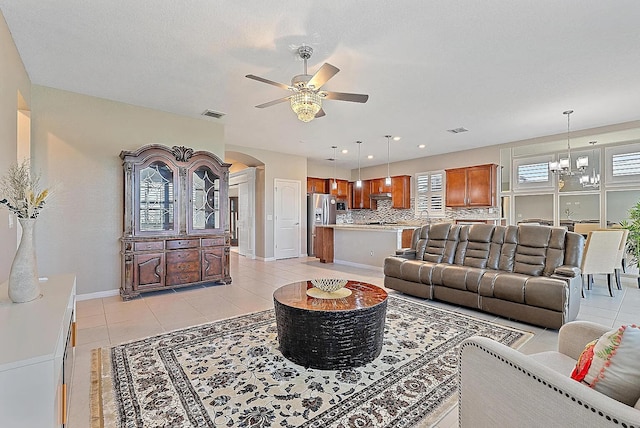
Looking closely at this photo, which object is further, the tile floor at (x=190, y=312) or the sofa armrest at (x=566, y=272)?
the sofa armrest at (x=566, y=272)

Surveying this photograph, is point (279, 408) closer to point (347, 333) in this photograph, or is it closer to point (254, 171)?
point (347, 333)

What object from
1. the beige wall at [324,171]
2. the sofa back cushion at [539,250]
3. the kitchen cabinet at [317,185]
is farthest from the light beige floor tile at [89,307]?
the beige wall at [324,171]

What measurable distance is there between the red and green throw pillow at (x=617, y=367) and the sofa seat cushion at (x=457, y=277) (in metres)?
2.74

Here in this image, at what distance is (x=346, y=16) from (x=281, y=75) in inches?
49.3

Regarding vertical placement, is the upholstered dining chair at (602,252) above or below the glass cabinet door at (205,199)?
below

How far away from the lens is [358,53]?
10.1 feet

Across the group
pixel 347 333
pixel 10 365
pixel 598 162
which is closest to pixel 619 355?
pixel 347 333

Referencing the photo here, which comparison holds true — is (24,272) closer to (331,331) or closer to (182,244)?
(331,331)

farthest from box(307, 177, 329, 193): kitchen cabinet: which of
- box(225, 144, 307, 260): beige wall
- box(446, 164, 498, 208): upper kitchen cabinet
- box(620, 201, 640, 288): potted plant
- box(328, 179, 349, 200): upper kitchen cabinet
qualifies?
box(620, 201, 640, 288): potted plant

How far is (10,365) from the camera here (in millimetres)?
1124

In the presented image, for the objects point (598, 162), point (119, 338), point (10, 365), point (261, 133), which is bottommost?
point (119, 338)

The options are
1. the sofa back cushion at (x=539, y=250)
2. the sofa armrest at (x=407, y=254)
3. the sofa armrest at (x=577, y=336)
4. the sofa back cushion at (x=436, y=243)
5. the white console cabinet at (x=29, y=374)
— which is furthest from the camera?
the sofa armrest at (x=407, y=254)

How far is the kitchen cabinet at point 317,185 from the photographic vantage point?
368 inches

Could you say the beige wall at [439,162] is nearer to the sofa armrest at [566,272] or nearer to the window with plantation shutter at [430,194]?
the window with plantation shutter at [430,194]
